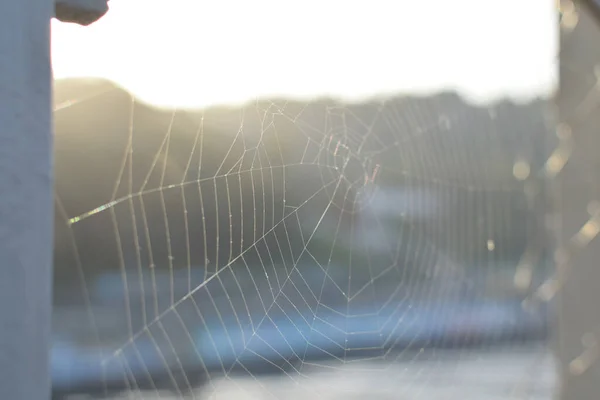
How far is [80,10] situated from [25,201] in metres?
0.11

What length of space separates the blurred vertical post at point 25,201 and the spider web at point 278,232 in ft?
0.25

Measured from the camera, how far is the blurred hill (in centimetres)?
48

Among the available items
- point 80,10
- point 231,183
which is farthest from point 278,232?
point 80,10

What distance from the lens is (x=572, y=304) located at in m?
1.01

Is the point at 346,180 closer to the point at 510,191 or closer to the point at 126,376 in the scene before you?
the point at 126,376

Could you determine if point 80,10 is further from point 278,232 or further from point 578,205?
point 578,205

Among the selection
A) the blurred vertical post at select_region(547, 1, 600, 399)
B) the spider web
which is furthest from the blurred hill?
the blurred vertical post at select_region(547, 1, 600, 399)

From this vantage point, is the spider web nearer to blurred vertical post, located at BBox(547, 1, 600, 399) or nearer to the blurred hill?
the blurred hill

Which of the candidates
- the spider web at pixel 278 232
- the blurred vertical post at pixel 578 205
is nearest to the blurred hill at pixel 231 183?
the spider web at pixel 278 232

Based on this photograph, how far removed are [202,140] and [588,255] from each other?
27.7 inches

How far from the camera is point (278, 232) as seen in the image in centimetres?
67

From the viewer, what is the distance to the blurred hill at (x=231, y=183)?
479mm

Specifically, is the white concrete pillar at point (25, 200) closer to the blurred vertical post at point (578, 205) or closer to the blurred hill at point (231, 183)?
the blurred hill at point (231, 183)

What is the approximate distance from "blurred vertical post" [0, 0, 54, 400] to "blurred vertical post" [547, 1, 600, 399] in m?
0.86
